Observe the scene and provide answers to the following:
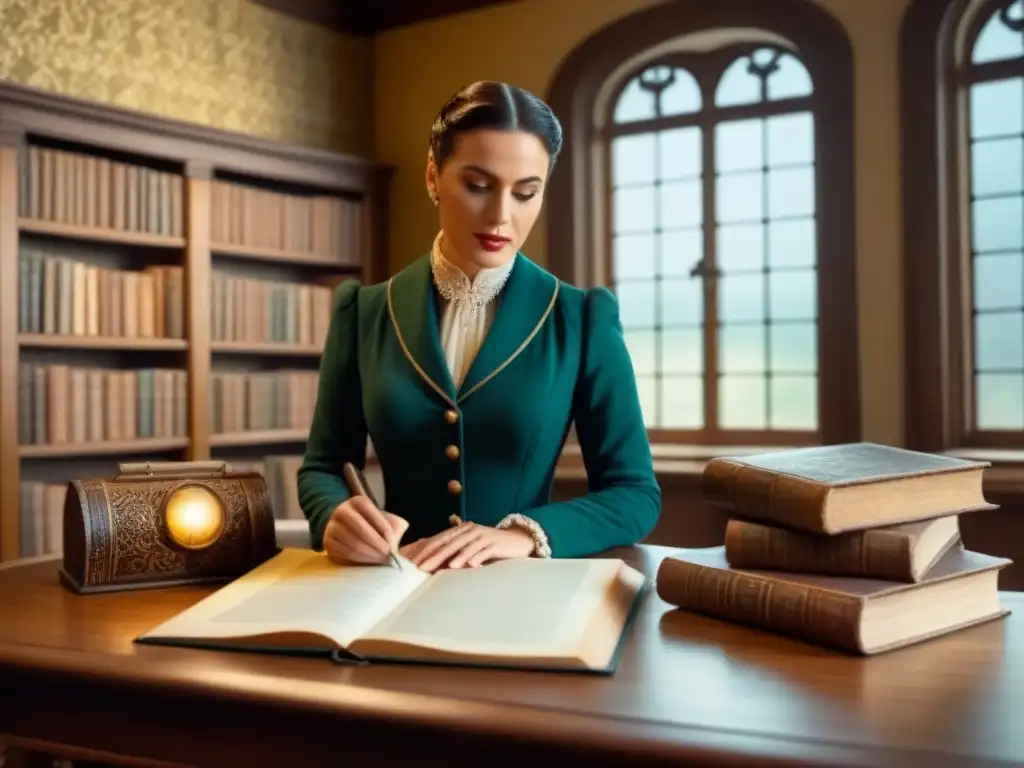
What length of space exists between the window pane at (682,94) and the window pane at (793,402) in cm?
127

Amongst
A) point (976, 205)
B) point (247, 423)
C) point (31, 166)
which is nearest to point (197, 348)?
point (247, 423)

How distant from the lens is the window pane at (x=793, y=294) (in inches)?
168

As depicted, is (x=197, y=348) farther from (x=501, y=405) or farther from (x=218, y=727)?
(x=218, y=727)

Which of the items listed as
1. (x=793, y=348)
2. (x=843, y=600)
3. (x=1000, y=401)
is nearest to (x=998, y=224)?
(x=1000, y=401)

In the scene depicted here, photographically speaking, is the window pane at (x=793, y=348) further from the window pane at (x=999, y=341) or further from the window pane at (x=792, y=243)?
the window pane at (x=999, y=341)

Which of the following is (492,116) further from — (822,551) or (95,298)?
(95,298)

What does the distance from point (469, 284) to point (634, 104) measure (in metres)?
3.38

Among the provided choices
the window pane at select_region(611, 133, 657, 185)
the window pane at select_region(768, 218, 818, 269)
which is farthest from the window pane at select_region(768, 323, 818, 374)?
the window pane at select_region(611, 133, 657, 185)

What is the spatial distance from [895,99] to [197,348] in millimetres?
2806

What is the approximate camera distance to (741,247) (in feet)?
14.6

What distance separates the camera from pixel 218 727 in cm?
90

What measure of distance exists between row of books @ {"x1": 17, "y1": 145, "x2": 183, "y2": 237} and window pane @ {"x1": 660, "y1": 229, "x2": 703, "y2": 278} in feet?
6.82

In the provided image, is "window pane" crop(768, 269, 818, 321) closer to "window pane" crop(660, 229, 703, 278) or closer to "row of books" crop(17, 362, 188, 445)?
"window pane" crop(660, 229, 703, 278)

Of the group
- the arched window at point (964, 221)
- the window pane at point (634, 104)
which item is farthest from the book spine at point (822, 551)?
the window pane at point (634, 104)
